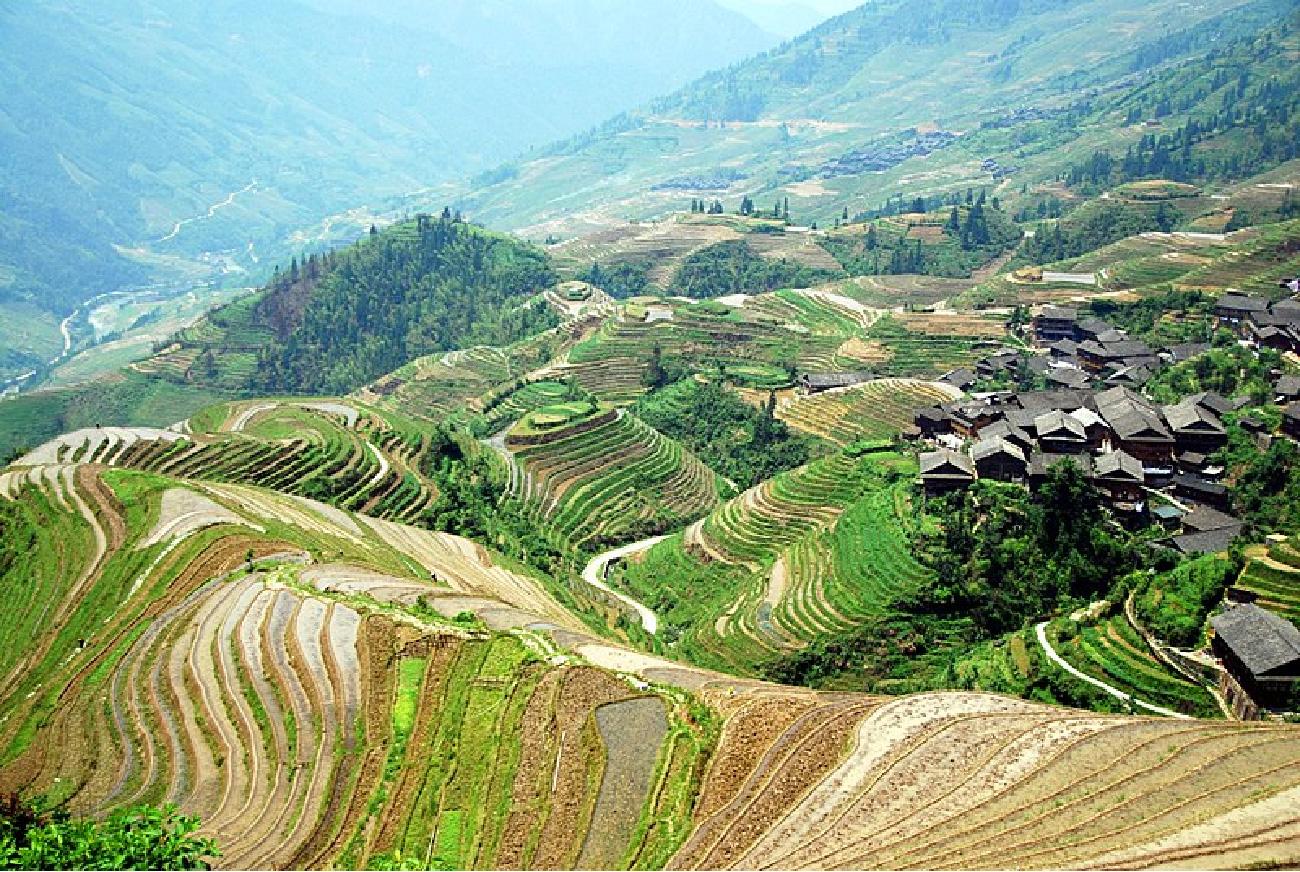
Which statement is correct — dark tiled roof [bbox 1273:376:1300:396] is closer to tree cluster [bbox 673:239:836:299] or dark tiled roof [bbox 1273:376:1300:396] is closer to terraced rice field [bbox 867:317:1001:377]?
terraced rice field [bbox 867:317:1001:377]

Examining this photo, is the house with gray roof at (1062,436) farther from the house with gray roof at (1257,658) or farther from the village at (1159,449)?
the house with gray roof at (1257,658)

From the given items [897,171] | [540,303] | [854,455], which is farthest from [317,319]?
[897,171]

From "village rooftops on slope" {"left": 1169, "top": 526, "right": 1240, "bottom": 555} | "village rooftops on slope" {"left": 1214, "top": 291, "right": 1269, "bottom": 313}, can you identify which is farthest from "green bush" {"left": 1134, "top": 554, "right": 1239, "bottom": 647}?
"village rooftops on slope" {"left": 1214, "top": 291, "right": 1269, "bottom": 313}

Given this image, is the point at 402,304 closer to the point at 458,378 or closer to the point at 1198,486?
the point at 458,378

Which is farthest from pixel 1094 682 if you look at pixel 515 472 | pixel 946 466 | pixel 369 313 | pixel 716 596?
pixel 369 313

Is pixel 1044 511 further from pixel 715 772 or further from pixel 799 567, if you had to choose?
pixel 715 772

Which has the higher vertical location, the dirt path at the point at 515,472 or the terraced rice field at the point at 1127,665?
the terraced rice field at the point at 1127,665

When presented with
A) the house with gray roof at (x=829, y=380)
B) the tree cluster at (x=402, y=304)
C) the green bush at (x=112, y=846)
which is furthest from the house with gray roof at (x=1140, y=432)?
the tree cluster at (x=402, y=304)
